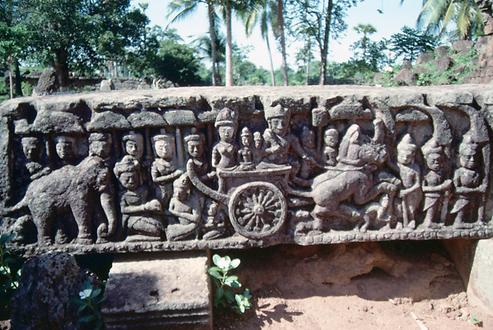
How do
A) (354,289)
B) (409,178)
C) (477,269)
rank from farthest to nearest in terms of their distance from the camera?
1. (354,289)
2. (477,269)
3. (409,178)

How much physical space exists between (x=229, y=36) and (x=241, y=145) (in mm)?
15155

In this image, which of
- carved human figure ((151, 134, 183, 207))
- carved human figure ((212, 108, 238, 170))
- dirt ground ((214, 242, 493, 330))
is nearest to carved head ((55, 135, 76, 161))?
carved human figure ((151, 134, 183, 207))

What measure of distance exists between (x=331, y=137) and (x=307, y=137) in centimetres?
19

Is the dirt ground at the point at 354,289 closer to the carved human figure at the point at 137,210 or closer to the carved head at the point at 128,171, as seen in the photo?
the carved human figure at the point at 137,210

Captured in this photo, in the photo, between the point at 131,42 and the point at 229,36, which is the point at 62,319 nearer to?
the point at 229,36

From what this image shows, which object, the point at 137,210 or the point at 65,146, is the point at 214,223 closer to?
the point at 137,210

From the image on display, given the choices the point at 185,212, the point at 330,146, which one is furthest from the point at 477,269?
the point at 185,212

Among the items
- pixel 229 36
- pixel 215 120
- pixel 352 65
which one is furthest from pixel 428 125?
pixel 352 65

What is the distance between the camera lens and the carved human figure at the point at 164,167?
9.87 feet

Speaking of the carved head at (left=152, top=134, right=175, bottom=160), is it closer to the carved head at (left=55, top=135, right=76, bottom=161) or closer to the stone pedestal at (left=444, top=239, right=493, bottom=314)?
the carved head at (left=55, top=135, right=76, bottom=161)

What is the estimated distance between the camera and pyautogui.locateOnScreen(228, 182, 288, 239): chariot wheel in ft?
10.2

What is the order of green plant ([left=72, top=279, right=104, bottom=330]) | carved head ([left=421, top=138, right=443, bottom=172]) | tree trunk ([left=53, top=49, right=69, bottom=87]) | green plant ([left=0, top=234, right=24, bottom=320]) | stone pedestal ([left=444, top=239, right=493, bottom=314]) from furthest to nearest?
tree trunk ([left=53, top=49, right=69, bottom=87]) → stone pedestal ([left=444, top=239, right=493, bottom=314]) → carved head ([left=421, top=138, right=443, bottom=172]) → green plant ([left=0, top=234, right=24, bottom=320]) → green plant ([left=72, top=279, right=104, bottom=330])

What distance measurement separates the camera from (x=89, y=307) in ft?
8.93

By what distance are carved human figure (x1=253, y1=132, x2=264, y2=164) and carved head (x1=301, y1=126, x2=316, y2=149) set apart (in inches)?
12.9
